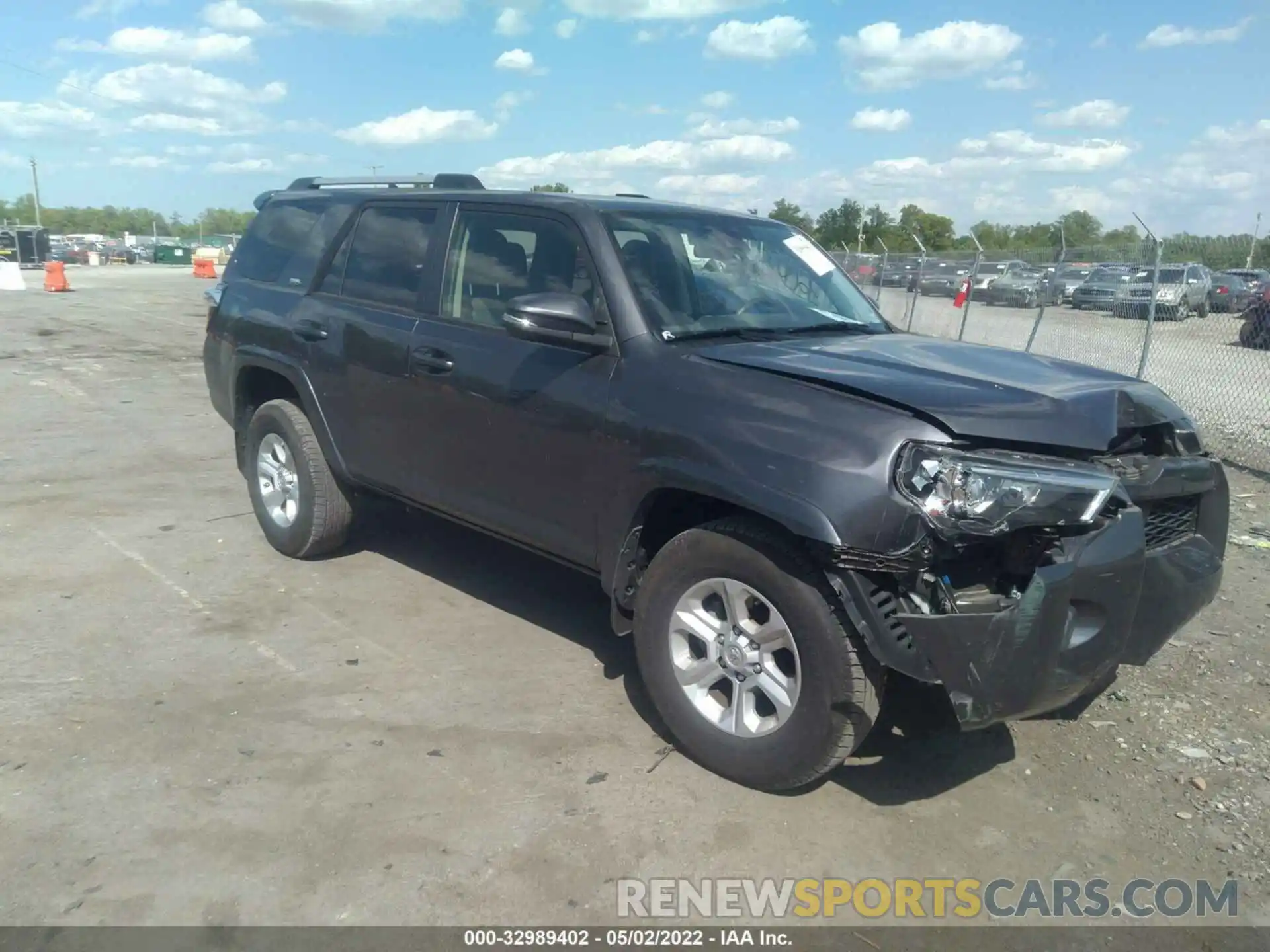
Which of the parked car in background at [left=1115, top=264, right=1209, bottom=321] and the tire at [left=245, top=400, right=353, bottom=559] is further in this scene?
the parked car in background at [left=1115, top=264, right=1209, bottom=321]

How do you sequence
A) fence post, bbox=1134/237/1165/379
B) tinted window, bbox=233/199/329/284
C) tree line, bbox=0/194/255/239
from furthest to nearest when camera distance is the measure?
tree line, bbox=0/194/255/239
fence post, bbox=1134/237/1165/379
tinted window, bbox=233/199/329/284

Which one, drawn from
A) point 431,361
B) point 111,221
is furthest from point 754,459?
point 111,221

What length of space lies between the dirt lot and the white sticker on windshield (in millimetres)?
1956

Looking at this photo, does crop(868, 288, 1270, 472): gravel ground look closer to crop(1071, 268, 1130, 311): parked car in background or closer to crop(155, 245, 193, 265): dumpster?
crop(1071, 268, 1130, 311): parked car in background

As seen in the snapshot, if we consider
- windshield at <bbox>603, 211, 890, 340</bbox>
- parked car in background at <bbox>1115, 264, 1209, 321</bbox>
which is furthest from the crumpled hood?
parked car in background at <bbox>1115, 264, 1209, 321</bbox>

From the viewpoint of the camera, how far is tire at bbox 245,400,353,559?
211 inches

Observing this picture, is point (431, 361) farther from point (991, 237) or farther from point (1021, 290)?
point (991, 237)

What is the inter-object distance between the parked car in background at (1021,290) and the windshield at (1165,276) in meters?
1.58

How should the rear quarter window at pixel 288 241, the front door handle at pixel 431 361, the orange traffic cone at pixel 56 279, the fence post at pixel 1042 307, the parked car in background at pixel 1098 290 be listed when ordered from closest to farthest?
the front door handle at pixel 431 361
the rear quarter window at pixel 288 241
the parked car in background at pixel 1098 290
the fence post at pixel 1042 307
the orange traffic cone at pixel 56 279

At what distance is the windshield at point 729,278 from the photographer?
399 cm

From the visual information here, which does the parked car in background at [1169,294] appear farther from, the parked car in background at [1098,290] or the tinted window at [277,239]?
the tinted window at [277,239]

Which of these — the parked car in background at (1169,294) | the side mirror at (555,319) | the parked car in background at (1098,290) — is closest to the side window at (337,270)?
the side mirror at (555,319)

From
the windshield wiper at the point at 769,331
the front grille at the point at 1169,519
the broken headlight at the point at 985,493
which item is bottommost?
the front grille at the point at 1169,519

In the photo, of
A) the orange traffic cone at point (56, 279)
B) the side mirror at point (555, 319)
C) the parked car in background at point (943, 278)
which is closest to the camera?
the side mirror at point (555, 319)
